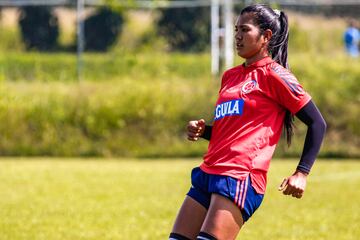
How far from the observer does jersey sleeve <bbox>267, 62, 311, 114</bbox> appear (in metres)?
5.17

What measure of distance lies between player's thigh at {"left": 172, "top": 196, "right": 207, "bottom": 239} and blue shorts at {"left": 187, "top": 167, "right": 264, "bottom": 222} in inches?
1.4

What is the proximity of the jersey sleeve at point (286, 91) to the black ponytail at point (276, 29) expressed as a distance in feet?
0.47

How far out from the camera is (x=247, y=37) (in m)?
5.28

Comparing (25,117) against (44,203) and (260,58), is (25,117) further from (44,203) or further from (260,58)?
(260,58)

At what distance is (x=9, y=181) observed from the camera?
547 inches

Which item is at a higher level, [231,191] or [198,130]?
[198,130]

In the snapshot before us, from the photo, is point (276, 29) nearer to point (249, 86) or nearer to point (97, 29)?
point (249, 86)

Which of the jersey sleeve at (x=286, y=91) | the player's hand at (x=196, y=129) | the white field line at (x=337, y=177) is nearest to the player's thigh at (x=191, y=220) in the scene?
the player's hand at (x=196, y=129)

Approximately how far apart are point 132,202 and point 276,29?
6.62m

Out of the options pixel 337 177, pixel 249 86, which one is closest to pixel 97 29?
pixel 337 177

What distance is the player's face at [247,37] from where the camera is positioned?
17.3 feet

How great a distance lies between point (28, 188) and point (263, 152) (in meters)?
8.26

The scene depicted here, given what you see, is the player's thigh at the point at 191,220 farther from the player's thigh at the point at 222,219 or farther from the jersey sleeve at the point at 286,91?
the jersey sleeve at the point at 286,91

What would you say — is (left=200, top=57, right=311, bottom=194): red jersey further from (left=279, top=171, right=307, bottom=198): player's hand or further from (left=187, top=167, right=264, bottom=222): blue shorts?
(left=279, top=171, right=307, bottom=198): player's hand
